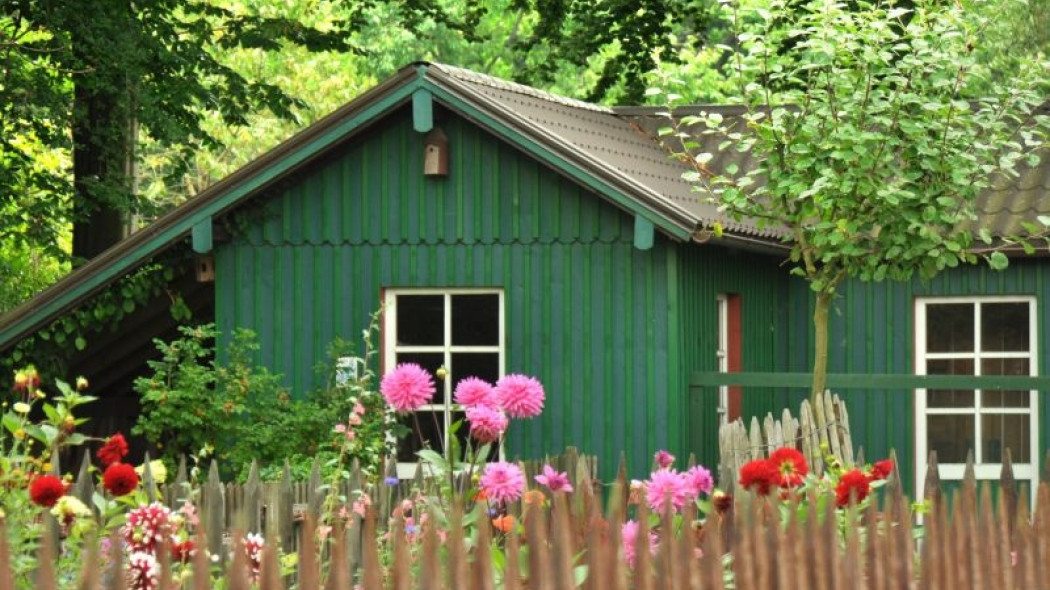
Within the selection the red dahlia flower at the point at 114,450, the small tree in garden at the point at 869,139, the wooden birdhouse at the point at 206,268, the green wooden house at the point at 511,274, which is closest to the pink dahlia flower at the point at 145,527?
the red dahlia flower at the point at 114,450

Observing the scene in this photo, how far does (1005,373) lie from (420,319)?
17.0 ft

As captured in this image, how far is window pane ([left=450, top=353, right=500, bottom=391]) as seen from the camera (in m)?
15.3

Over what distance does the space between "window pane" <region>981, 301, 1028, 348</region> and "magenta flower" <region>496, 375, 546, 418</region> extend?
373 inches

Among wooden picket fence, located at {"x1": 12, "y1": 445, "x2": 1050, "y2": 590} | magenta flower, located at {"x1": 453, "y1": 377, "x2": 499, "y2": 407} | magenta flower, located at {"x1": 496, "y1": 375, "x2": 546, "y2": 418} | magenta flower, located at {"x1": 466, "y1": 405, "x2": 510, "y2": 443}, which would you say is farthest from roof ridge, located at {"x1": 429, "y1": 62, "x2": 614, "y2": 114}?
wooden picket fence, located at {"x1": 12, "y1": 445, "x2": 1050, "y2": 590}

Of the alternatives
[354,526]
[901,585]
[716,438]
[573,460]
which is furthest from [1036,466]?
[901,585]

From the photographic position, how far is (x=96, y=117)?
71.9ft

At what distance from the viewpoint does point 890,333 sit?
1706 centimetres

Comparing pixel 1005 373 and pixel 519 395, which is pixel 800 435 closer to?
pixel 1005 373

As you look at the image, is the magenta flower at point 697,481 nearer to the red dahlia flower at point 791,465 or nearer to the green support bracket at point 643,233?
the red dahlia flower at point 791,465

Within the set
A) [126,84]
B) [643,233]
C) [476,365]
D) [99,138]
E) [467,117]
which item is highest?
[126,84]

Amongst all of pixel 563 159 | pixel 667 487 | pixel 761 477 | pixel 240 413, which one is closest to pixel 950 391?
pixel 563 159

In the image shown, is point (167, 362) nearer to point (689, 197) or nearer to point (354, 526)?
point (689, 197)

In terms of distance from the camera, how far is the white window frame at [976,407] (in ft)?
54.4

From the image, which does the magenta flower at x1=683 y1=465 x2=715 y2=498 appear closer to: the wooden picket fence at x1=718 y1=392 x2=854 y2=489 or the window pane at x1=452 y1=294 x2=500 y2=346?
the wooden picket fence at x1=718 y1=392 x2=854 y2=489
